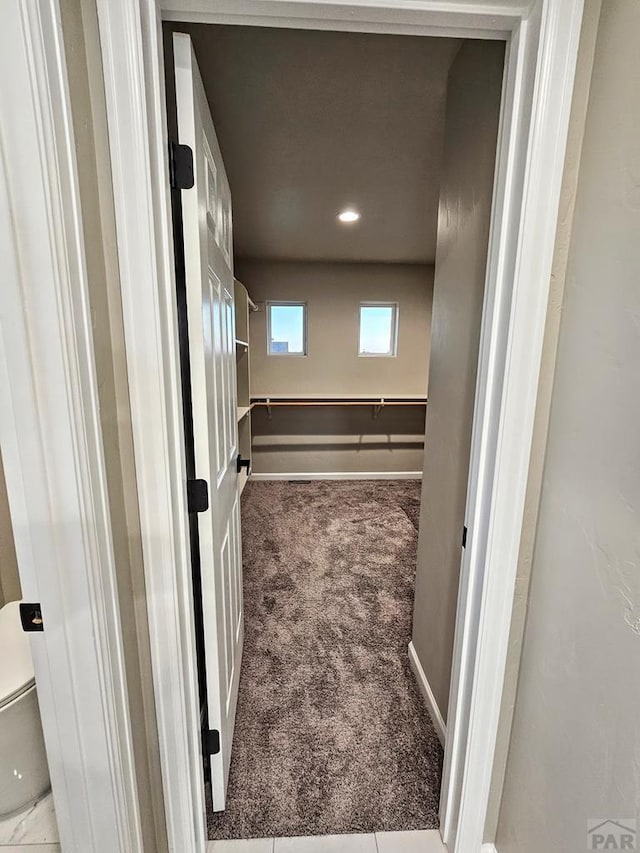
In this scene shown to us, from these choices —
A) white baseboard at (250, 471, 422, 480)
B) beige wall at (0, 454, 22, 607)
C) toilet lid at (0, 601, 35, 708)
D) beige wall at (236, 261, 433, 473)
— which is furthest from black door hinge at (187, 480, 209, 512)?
white baseboard at (250, 471, 422, 480)

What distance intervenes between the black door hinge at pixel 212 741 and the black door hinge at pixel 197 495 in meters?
0.69

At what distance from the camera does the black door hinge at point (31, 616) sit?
2.15 ft

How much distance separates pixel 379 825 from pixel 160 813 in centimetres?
68

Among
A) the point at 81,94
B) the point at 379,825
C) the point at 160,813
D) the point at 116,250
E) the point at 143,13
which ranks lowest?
the point at 379,825

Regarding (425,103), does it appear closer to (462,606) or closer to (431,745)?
(462,606)

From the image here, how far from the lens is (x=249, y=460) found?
188 centimetres

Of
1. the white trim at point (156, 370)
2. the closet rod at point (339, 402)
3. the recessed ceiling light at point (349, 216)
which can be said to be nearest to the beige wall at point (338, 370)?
the closet rod at point (339, 402)

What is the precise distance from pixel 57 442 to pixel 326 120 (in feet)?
5.53

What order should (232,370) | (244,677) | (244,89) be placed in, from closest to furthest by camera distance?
(244,89) < (232,370) < (244,677)

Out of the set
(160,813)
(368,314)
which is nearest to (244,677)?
(160,813)

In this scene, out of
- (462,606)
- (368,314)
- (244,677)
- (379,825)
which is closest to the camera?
(462,606)

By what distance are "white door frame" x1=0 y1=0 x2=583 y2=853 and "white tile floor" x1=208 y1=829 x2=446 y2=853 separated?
13cm

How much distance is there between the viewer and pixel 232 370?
1585 mm

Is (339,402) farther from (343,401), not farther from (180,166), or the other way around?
(180,166)
